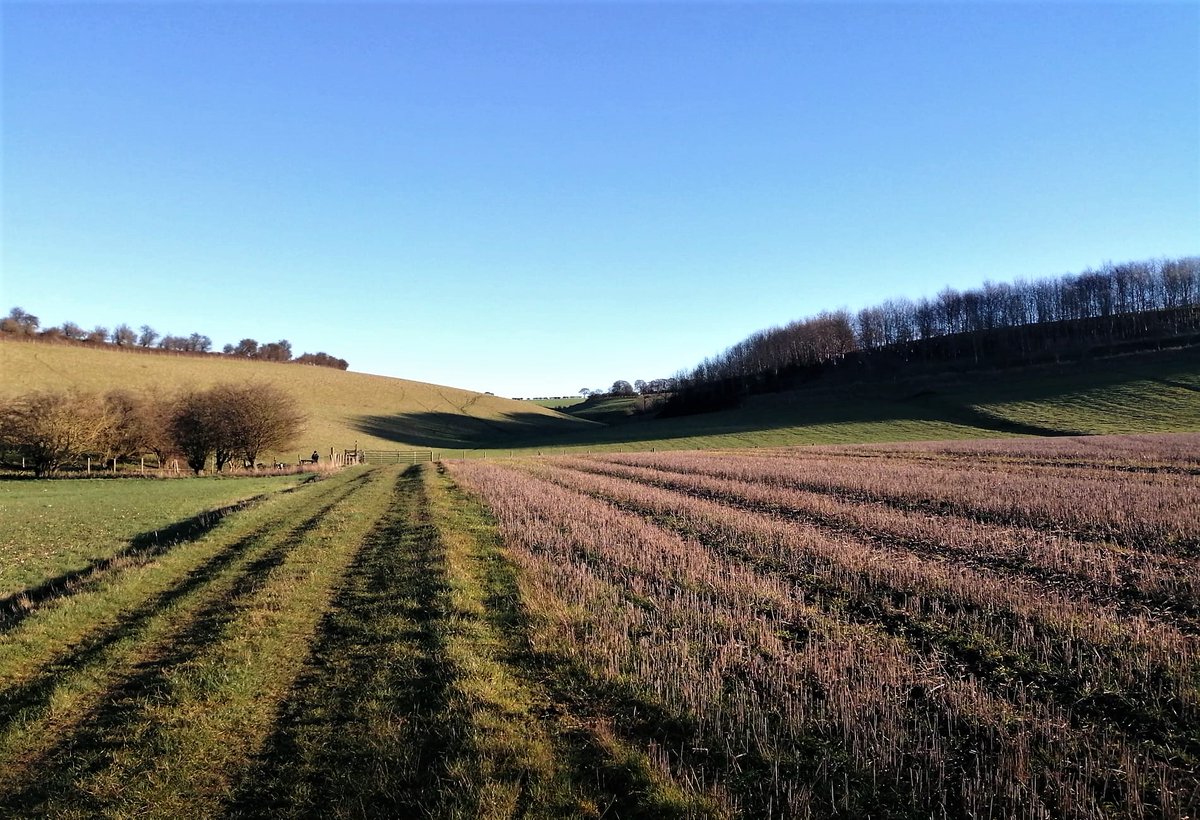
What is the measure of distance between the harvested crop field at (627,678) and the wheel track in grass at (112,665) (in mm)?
44

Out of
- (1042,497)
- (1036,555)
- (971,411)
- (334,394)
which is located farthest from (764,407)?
(1036,555)

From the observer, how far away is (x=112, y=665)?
7.72m

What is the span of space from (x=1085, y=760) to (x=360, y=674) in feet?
22.7

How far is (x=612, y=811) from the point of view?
450 centimetres

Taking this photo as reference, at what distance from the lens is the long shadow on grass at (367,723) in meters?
4.77

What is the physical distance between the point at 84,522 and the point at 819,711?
86.6 feet

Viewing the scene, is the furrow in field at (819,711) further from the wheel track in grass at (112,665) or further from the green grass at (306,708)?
the wheel track in grass at (112,665)

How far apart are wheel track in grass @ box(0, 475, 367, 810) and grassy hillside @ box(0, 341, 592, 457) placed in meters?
68.8

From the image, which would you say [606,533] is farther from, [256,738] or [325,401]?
[325,401]

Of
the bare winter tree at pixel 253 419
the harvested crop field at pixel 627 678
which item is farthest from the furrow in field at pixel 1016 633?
the bare winter tree at pixel 253 419

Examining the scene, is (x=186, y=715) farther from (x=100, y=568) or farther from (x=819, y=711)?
(x=100, y=568)

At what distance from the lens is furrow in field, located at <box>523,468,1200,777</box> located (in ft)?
18.9

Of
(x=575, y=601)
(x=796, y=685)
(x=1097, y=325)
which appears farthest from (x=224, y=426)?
(x=1097, y=325)

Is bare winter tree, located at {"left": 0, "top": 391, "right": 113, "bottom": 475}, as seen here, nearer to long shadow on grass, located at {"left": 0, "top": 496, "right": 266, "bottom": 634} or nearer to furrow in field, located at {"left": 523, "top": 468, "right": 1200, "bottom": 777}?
long shadow on grass, located at {"left": 0, "top": 496, "right": 266, "bottom": 634}
